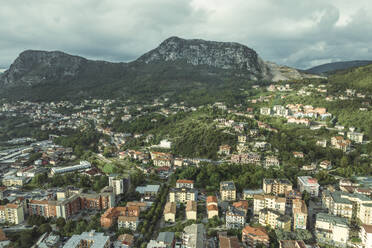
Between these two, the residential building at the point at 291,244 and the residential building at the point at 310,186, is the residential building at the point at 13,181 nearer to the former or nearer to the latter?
the residential building at the point at 291,244

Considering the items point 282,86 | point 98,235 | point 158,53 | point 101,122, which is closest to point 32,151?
point 101,122

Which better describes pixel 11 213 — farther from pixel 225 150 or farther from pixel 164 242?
pixel 225 150

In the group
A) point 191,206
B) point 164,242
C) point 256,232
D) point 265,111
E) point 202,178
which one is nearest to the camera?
point 164,242

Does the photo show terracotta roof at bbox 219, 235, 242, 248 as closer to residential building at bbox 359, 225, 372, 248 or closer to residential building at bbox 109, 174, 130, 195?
residential building at bbox 359, 225, 372, 248

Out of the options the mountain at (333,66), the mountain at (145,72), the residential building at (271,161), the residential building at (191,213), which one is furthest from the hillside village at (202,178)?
the mountain at (333,66)

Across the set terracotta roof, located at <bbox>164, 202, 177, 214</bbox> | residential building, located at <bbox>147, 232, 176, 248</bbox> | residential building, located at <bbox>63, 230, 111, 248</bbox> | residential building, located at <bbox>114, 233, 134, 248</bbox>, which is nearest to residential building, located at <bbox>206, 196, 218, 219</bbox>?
terracotta roof, located at <bbox>164, 202, 177, 214</bbox>

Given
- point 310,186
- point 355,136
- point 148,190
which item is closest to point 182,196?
point 148,190
